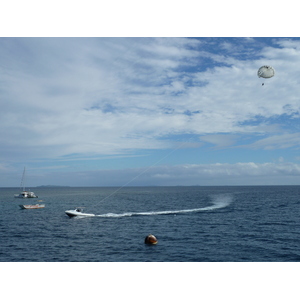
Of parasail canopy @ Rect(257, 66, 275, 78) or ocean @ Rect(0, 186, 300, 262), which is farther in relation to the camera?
parasail canopy @ Rect(257, 66, 275, 78)

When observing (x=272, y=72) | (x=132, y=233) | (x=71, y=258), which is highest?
(x=272, y=72)

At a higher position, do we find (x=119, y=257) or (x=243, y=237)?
(x=243, y=237)

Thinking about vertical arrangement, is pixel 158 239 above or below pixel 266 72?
below

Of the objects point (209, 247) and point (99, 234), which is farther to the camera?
point (99, 234)

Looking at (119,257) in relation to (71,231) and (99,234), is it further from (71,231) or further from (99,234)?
(71,231)

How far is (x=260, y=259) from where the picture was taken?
123 feet

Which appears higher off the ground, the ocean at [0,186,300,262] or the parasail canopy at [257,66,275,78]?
the parasail canopy at [257,66,275,78]

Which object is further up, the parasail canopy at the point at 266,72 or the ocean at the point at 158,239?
the parasail canopy at the point at 266,72

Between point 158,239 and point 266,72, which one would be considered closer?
point 266,72

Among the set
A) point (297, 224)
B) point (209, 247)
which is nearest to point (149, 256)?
point (209, 247)

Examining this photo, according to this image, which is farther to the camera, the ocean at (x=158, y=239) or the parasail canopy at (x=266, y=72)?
the parasail canopy at (x=266, y=72)

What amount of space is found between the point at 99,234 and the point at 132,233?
21.5 ft

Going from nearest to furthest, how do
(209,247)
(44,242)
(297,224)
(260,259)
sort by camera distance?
1. (260,259)
2. (209,247)
3. (44,242)
4. (297,224)

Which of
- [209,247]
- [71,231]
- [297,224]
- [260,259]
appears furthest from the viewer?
[297,224]
